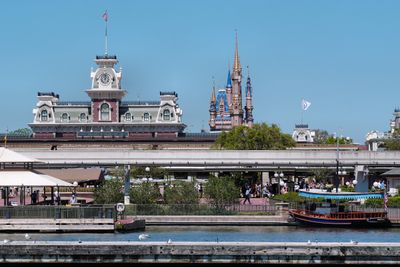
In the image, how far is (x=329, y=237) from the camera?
4647cm

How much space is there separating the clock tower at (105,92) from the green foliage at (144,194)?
8724 cm

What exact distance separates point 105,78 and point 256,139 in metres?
43.2

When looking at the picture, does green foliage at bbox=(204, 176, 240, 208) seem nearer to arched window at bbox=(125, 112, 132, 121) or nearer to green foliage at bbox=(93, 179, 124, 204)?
green foliage at bbox=(93, 179, 124, 204)

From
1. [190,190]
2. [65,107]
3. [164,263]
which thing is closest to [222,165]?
[190,190]

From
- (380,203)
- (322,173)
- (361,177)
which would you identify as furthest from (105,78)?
(380,203)

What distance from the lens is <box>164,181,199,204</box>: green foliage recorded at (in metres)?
64.5

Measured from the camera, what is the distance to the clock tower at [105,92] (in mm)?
152250

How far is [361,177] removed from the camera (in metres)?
81.9

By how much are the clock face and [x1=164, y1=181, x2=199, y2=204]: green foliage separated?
8833 centimetres

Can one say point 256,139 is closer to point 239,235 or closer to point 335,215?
point 335,215

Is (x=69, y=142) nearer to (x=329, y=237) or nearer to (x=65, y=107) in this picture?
(x=65, y=107)

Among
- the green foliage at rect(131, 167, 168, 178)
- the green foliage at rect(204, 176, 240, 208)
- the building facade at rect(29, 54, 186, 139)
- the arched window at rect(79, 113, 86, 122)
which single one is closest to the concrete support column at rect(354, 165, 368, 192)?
the green foliage at rect(204, 176, 240, 208)

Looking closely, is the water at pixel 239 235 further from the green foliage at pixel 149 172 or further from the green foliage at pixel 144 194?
the green foliage at pixel 149 172

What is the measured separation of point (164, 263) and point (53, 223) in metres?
18.9
